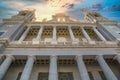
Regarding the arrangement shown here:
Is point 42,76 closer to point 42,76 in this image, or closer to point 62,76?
point 42,76

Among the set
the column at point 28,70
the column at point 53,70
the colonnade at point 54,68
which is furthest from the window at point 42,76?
the column at point 53,70

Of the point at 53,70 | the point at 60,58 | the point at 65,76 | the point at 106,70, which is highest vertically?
the point at 60,58

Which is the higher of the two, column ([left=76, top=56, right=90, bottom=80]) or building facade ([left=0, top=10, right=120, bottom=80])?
building facade ([left=0, top=10, right=120, bottom=80])

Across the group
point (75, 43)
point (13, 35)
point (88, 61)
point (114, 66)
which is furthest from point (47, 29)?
point (114, 66)

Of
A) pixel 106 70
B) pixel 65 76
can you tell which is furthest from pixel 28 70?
pixel 106 70

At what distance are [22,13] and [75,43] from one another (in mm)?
26317

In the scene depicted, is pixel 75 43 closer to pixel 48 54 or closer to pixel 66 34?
pixel 48 54

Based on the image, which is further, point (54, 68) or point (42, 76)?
point (42, 76)

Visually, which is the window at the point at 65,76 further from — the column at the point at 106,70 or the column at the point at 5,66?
the column at the point at 5,66

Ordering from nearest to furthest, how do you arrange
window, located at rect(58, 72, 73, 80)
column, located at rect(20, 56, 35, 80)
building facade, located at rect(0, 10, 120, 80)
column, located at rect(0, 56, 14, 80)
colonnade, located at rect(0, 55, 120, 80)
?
1. column, located at rect(20, 56, 35, 80)
2. colonnade, located at rect(0, 55, 120, 80)
3. column, located at rect(0, 56, 14, 80)
4. building facade, located at rect(0, 10, 120, 80)
5. window, located at rect(58, 72, 73, 80)

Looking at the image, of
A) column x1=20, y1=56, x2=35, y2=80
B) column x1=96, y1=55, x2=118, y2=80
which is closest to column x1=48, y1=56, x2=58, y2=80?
column x1=20, y1=56, x2=35, y2=80

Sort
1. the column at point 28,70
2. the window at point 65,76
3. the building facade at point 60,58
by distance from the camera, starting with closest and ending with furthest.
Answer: the column at point 28,70 < the building facade at point 60,58 < the window at point 65,76

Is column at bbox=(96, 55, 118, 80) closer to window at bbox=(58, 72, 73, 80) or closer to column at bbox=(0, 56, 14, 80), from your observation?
window at bbox=(58, 72, 73, 80)

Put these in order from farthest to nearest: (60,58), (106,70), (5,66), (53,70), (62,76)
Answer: (60,58), (62,76), (5,66), (106,70), (53,70)
